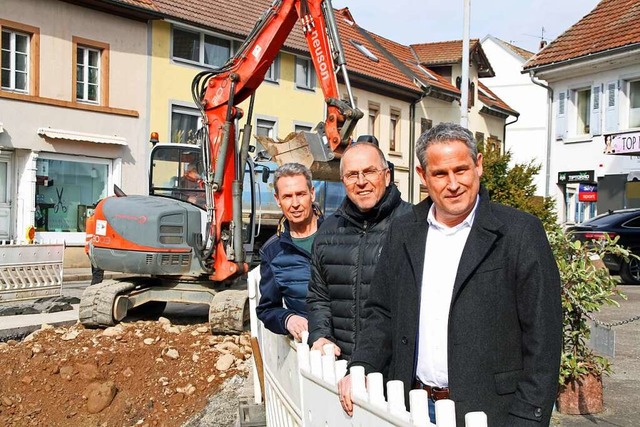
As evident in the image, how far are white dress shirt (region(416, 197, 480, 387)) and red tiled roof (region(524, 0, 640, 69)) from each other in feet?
76.7

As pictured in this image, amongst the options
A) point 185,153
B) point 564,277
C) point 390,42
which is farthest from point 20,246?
point 390,42

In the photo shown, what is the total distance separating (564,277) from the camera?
596 centimetres

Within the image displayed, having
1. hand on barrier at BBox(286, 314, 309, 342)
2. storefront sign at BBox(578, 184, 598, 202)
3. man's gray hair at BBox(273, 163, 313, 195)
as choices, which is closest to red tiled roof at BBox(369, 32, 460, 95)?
storefront sign at BBox(578, 184, 598, 202)

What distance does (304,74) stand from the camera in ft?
92.0

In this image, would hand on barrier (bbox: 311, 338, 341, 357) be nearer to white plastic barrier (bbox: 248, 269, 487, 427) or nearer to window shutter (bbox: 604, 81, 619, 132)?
white plastic barrier (bbox: 248, 269, 487, 427)

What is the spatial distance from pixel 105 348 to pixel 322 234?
236 inches

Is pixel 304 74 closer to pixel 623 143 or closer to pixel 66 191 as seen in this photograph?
pixel 66 191

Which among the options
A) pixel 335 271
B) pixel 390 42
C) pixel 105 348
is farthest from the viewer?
pixel 390 42

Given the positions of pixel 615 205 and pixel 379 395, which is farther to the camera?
pixel 615 205

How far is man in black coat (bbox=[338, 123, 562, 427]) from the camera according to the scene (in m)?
2.76

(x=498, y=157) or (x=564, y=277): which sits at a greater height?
(x=498, y=157)

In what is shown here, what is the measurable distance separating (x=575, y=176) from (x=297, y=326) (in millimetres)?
23988

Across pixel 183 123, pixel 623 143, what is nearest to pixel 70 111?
pixel 183 123

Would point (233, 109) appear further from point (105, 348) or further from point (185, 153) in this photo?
point (105, 348)
